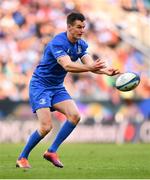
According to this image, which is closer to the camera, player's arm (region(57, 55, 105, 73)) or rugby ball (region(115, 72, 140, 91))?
player's arm (region(57, 55, 105, 73))

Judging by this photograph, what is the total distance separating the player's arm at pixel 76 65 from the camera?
8969 mm

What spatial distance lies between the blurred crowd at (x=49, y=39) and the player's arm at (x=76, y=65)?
1267 centimetres

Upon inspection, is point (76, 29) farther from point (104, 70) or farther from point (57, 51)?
point (104, 70)

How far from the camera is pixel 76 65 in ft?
30.3

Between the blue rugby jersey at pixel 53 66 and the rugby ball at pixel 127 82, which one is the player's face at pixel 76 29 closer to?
the blue rugby jersey at pixel 53 66

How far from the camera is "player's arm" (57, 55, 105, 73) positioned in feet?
29.4

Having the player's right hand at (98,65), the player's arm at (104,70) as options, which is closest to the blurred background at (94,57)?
the player's arm at (104,70)

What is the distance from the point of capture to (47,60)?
9.80m

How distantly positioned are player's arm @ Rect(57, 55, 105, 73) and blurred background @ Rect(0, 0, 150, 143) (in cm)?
1123

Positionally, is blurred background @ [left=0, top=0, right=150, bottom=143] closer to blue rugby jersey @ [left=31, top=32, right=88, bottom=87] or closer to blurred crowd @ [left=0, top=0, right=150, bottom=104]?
blurred crowd @ [left=0, top=0, right=150, bottom=104]

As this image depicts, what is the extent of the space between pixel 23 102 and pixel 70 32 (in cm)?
1224

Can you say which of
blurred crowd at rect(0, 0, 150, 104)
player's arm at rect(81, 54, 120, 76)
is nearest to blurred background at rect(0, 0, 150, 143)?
blurred crowd at rect(0, 0, 150, 104)

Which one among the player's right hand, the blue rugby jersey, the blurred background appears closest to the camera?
the player's right hand

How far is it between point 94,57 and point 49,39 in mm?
1756
